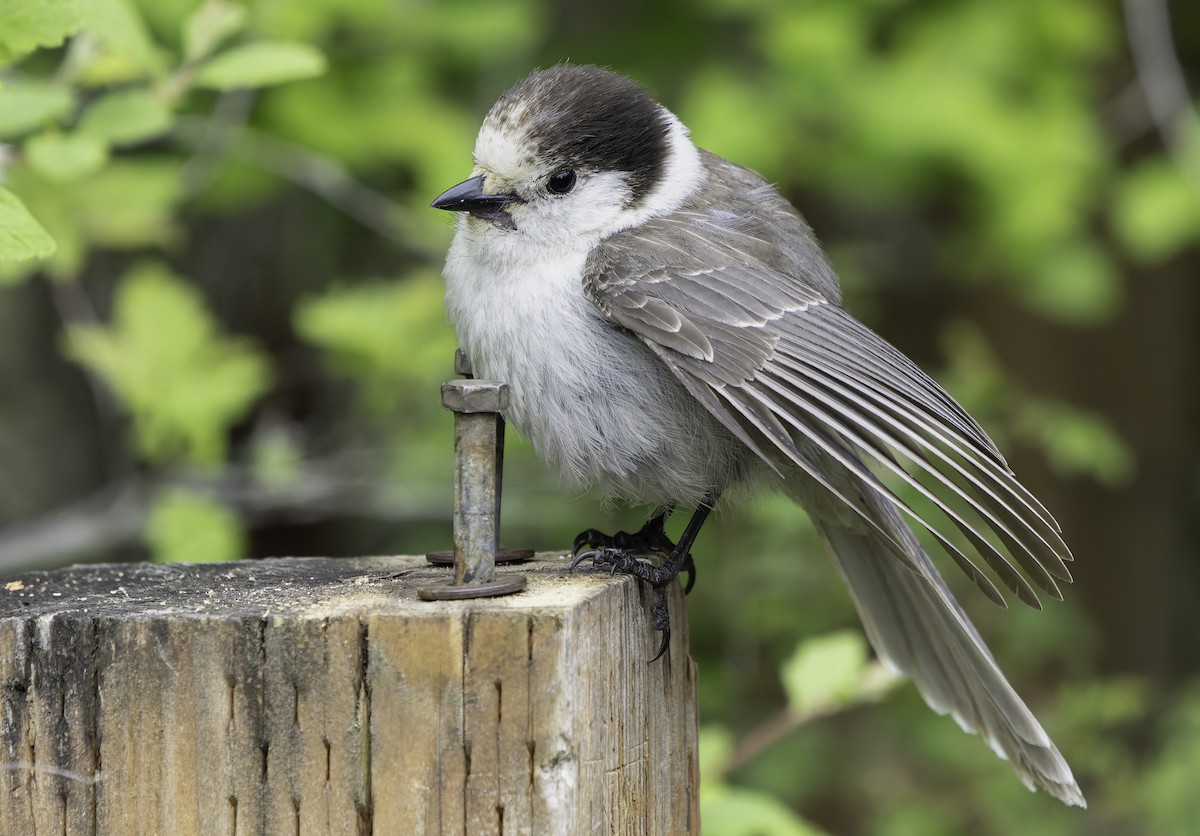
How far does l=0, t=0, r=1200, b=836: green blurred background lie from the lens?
3.71 m

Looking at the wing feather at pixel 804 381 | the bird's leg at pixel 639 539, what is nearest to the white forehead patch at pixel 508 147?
the wing feather at pixel 804 381

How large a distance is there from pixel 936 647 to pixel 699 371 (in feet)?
2.98

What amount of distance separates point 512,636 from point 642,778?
17.5 inches

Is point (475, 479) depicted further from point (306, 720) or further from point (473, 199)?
point (473, 199)

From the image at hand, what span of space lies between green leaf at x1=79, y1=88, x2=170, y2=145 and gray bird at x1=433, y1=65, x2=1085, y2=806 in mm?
602

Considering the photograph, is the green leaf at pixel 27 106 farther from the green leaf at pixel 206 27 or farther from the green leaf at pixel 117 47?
the green leaf at pixel 206 27

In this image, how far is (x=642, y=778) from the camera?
2.05 metres

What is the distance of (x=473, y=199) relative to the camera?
2.80 metres

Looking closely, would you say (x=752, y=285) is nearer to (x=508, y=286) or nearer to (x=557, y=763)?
(x=508, y=286)

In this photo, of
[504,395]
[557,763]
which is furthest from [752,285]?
[557,763]

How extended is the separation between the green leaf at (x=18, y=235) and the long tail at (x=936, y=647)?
1607 mm

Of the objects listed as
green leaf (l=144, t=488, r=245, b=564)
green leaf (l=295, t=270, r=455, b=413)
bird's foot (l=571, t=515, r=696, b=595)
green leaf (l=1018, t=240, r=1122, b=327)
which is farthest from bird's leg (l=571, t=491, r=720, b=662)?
green leaf (l=1018, t=240, r=1122, b=327)

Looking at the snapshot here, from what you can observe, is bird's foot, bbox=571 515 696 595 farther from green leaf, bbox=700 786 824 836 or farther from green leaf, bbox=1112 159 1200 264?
green leaf, bbox=1112 159 1200 264

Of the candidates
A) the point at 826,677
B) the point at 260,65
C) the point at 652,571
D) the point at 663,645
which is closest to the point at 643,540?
the point at 826,677
